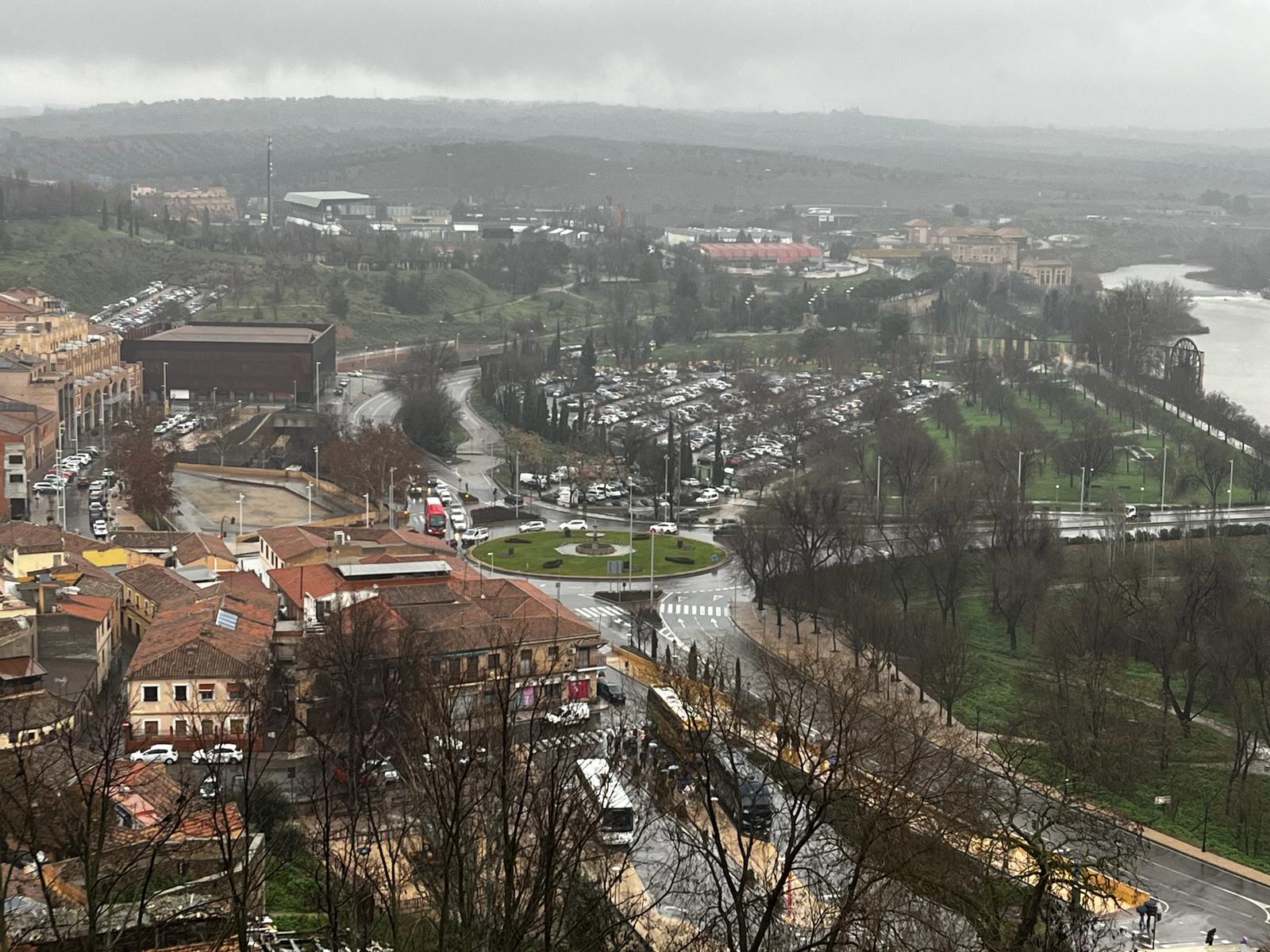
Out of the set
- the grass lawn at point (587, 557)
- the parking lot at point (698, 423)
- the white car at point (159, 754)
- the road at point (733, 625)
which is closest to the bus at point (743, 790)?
the road at point (733, 625)

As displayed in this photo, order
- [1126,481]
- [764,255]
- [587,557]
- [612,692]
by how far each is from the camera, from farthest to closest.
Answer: [764,255]
[1126,481]
[587,557]
[612,692]

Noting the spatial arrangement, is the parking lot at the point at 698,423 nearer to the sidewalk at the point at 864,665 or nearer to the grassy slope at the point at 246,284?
the sidewalk at the point at 864,665

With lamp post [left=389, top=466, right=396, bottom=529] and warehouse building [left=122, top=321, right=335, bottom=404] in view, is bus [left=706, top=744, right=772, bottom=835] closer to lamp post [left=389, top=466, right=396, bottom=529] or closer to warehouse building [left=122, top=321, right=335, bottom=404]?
lamp post [left=389, top=466, right=396, bottom=529]

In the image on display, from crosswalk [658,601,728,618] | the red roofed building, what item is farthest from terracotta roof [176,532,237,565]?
the red roofed building

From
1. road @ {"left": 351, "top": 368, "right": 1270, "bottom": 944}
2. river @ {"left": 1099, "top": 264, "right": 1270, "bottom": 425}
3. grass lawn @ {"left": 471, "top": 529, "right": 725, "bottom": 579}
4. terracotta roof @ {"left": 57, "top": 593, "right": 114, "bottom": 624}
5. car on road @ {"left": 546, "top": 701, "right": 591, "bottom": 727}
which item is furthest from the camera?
river @ {"left": 1099, "top": 264, "right": 1270, "bottom": 425}

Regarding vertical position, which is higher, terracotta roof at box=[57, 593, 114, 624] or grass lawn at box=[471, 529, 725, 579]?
terracotta roof at box=[57, 593, 114, 624]

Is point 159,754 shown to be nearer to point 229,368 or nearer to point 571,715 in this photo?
point 571,715

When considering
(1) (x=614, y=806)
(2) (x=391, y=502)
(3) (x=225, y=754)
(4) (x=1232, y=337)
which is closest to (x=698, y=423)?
(2) (x=391, y=502)
